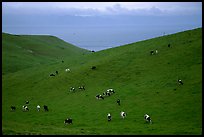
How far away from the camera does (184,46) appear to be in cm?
5884

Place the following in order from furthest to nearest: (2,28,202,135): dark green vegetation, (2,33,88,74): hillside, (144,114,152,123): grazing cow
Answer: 1. (2,33,88,74): hillside
2. (144,114,152,123): grazing cow
3. (2,28,202,135): dark green vegetation

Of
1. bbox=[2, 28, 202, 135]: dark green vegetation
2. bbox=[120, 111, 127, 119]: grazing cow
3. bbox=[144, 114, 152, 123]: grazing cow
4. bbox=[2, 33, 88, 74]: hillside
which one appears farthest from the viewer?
bbox=[2, 33, 88, 74]: hillside

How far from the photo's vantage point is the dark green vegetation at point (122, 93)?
30391 millimetres

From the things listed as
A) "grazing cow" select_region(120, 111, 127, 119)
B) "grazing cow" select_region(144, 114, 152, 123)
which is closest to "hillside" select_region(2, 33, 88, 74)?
"grazing cow" select_region(120, 111, 127, 119)

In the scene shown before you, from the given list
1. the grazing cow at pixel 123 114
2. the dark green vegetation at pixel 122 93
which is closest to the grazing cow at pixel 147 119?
the dark green vegetation at pixel 122 93

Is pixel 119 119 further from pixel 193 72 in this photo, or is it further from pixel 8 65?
pixel 8 65

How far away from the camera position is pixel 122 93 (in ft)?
143

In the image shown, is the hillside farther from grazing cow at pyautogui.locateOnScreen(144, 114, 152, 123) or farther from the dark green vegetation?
grazing cow at pyautogui.locateOnScreen(144, 114, 152, 123)

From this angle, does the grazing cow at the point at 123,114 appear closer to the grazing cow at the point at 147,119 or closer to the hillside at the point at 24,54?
the grazing cow at the point at 147,119

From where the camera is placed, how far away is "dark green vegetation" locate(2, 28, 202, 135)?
1196 inches

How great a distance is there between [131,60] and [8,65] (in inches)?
1646

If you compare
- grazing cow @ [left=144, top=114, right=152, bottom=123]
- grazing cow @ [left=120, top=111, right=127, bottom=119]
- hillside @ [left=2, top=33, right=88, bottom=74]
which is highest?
hillside @ [left=2, top=33, right=88, bottom=74]

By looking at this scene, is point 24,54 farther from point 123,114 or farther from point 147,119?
point 147,119

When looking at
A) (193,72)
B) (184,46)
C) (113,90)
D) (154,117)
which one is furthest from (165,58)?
(154,117)
